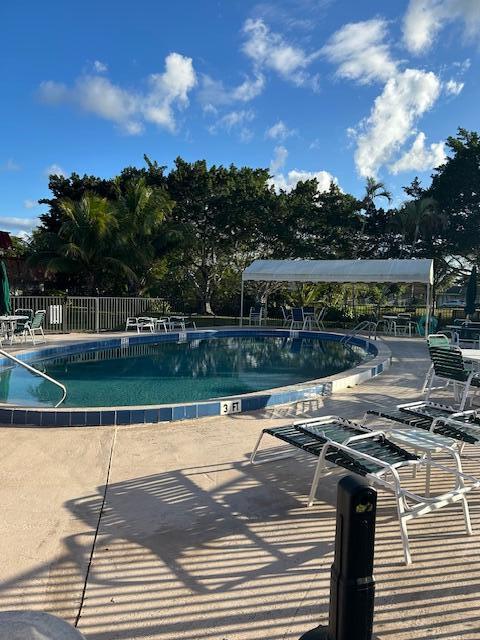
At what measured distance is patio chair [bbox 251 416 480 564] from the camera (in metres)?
2.72

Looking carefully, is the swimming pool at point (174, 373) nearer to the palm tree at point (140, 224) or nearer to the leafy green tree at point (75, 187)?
the palm tree at point (140, 224)

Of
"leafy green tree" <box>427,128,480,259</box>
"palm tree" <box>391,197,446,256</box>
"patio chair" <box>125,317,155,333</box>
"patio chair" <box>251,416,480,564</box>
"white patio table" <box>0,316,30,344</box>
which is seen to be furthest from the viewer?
"palm tree" <box>391,197,446,256</box>

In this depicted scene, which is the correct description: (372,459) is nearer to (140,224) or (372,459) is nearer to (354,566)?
(354,566)

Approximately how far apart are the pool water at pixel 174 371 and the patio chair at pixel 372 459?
4156mm

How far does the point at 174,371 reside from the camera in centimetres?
1048

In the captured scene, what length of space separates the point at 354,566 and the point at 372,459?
1.48 meters

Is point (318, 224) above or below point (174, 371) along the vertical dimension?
above

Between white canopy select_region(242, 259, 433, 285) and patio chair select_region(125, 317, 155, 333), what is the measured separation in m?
4.42

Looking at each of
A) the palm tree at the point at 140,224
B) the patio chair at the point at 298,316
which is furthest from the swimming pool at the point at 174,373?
the palm tree at the point at 140,224

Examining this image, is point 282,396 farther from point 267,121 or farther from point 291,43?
point 267,121

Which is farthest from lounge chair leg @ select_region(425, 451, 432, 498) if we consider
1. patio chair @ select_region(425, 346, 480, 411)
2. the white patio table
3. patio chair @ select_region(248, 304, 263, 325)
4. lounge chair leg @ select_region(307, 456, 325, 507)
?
patio chair @ select_region(248, 304, 263, 325)

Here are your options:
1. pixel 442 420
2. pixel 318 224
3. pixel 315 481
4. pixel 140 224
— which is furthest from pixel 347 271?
pixel 315 481

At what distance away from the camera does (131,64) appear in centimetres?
1642

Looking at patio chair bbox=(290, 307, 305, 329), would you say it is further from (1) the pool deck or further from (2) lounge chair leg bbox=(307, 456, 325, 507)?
(2) lounge chair leg bbox=(307, 456, 325, 507)
